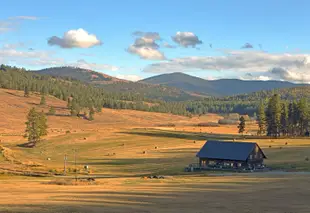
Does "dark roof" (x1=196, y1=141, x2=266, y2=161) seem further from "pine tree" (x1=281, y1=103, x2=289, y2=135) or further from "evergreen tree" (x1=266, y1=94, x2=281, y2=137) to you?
"pine tree" (x1=281, y1=103, x2=289, y2=135)

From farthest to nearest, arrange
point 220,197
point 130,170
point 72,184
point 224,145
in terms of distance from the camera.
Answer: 1. point 224,145
2. point 130,170
3. point 72,184
4. point 220,197

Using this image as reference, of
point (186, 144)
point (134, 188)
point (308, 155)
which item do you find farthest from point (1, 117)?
point (134, 188)

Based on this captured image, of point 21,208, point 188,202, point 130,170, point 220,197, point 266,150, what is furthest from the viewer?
point 266,150

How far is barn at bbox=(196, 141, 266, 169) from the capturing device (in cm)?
8174

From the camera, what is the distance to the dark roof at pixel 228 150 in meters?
81.9

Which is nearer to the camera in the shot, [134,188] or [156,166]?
[134,188]

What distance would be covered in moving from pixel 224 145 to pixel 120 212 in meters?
54.8

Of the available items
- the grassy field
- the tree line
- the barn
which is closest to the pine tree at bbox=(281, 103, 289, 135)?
the tree line

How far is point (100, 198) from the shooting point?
4122 centimetres

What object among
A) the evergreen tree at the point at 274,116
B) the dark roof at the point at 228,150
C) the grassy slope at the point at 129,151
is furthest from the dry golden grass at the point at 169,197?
the evergreen tree at the point at 274,116

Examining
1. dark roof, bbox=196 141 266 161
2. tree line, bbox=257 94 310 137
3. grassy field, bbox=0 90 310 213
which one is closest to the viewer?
grassy field, bbox=0 90 310 213

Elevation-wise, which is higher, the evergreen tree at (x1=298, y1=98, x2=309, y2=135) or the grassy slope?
the evergreen tree at (x1=298, y1=98, x2=309, y2=135)

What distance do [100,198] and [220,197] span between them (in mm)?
12251

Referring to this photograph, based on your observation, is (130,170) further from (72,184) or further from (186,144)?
(186,144)
